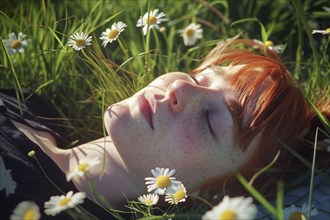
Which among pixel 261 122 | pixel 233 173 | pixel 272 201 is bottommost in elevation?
pixel 272 201

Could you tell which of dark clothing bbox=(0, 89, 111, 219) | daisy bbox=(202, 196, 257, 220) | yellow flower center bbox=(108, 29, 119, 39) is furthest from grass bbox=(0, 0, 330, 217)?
daisy bbox=(202, 196, 257, 220)

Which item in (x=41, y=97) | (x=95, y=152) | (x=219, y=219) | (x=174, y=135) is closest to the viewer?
(x=219, y=219)

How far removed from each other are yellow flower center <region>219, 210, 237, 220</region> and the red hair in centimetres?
50

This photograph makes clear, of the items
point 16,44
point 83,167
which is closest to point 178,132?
point 83,167

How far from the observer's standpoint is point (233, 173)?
52.5 inches

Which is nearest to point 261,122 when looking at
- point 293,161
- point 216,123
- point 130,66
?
point 216,123

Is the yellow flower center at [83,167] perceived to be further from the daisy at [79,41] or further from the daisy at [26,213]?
the daisy at [79,41]

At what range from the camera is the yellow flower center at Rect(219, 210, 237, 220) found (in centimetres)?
80

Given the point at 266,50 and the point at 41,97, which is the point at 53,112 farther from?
the point at 266,50

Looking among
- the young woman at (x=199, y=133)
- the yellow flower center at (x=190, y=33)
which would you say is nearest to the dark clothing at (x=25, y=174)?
the young woman at (x=199, y=133)

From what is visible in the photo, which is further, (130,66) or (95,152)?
(130,66)

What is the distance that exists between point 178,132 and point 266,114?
251 mm

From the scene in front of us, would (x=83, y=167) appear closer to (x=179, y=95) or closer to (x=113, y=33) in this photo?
(x=179, y=95)

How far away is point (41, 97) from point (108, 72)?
0.87ft
